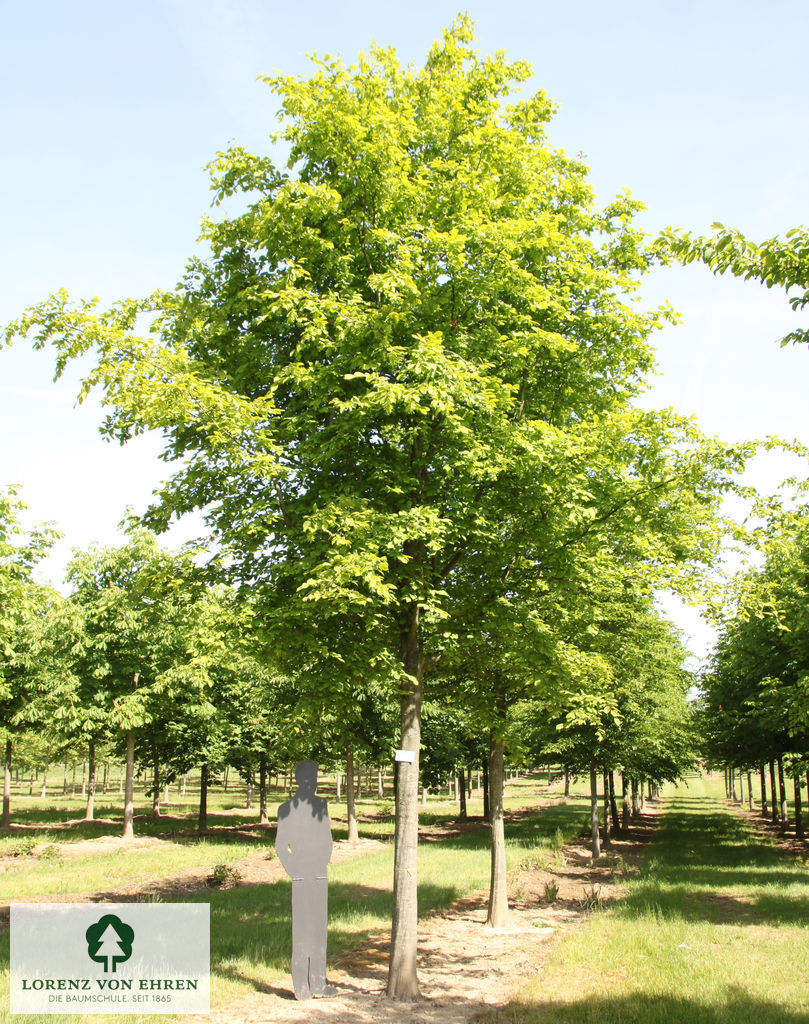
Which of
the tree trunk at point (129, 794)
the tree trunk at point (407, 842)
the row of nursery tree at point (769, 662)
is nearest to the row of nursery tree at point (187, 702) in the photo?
the tree trunk at point (129, 794)

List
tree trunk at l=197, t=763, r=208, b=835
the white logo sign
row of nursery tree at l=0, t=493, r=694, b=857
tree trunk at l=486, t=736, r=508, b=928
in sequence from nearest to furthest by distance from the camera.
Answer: the white logo sign < tree trunk at l=486, t=736, r=508, b=928 < row of nursery tree at l=0, t=493, r=694, b=857 < tree trunk at l=197, t=763, r=208, b=835

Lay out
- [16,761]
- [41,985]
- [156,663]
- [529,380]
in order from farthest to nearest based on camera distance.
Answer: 1. [16,761]
2. [156,663]
3. [529,380]
4. [41,985]

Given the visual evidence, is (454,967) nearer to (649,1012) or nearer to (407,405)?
(649,1012)

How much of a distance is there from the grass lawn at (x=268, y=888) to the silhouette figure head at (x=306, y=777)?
8.03 ft

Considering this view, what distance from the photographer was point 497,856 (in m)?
14.8

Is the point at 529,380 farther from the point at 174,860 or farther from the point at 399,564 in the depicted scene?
the point at 174,860

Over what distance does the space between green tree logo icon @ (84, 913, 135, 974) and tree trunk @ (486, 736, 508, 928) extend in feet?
22.8

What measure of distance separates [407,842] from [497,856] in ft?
19.8

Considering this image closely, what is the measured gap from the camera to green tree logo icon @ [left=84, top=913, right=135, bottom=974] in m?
9.54

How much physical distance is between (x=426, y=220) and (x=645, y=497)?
4.85 m

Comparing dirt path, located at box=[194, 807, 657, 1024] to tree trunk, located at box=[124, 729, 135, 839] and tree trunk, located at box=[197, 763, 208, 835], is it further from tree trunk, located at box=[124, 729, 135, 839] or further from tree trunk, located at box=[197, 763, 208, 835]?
tree trunk, located at box=[197, 763, 208, 835]

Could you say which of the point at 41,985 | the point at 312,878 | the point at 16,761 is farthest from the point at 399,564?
the point at 16,761

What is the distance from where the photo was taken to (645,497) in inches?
370

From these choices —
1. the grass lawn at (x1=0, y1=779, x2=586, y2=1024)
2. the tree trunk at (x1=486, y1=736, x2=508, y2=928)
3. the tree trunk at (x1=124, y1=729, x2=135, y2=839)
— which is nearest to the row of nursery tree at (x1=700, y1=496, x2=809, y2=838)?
the tree trunk at (x1=486, y1=736, x2=508, y2=928)
